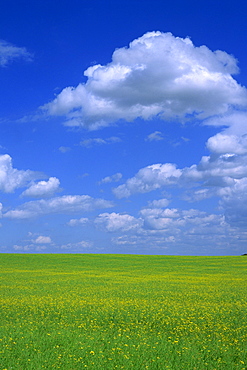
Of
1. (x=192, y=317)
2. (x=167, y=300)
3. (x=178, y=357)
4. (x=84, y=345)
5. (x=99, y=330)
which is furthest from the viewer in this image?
(x=167, y=300)

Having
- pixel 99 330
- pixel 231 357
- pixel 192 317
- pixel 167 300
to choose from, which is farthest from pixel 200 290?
pixel 231 357

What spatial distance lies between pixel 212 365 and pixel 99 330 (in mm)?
5899

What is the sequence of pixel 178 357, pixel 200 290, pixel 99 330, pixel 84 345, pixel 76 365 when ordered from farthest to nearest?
pixel 200 290 → pixel 99 330 → pixel 84 345 → pixel 178 357 → pixel 76 365

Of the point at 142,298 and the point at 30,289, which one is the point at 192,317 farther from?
the point at 30,289

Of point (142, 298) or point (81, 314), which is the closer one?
point (81, 314)

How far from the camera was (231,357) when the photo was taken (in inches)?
527

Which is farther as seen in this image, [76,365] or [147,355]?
[147,355]

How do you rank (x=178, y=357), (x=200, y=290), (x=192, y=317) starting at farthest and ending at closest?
(x=200, y=290)
(x=192, y=317)
(x=178, y=357)

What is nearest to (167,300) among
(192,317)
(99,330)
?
(192,317)

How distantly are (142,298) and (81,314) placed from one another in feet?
22.4

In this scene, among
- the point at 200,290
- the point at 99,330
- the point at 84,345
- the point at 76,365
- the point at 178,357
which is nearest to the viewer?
the point at 76,365

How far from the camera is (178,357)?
13.2m

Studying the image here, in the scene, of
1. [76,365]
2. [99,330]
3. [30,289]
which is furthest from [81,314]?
[30,289]

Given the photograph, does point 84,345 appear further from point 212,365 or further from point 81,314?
point 81,314
